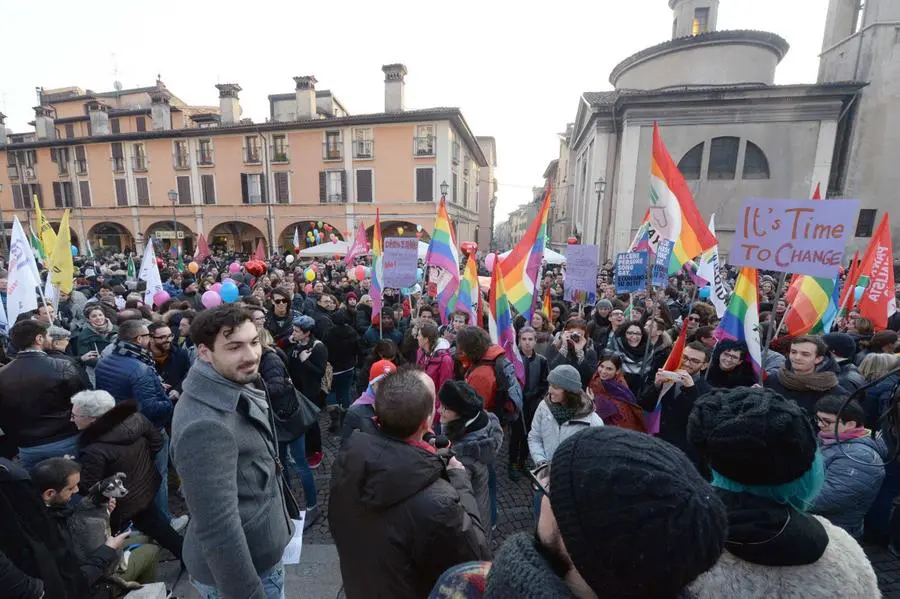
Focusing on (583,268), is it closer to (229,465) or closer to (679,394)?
(679,394)

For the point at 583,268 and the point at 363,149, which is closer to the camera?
the point at 583,268

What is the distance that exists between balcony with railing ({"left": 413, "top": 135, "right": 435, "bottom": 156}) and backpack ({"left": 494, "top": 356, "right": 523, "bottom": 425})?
24.5 m

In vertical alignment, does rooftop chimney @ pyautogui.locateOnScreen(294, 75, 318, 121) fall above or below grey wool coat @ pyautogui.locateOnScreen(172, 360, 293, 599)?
above

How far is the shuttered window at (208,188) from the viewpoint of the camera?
29797mm

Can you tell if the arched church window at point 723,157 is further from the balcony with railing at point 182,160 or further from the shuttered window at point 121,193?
the shuttered window at point 121,193

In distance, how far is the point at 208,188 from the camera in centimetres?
2997

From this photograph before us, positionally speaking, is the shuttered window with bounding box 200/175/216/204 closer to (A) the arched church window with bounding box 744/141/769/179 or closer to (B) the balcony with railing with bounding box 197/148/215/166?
(B) the balcony with railing with bounding box 197/148/215/166

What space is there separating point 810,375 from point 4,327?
27.7 feet

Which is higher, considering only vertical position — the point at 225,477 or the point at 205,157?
the point at 205,157

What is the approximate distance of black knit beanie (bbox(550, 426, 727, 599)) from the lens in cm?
67

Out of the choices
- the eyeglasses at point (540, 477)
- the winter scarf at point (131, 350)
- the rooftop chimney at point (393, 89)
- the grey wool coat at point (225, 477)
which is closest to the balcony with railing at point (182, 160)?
the rooftop chimney at point (393, 89)

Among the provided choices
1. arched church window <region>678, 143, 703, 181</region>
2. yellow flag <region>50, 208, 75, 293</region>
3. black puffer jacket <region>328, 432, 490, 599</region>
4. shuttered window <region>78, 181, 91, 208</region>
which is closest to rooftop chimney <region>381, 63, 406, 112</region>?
arched church window <region>678, 143, 703, 181</region>

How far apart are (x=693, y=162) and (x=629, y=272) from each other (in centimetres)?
1588

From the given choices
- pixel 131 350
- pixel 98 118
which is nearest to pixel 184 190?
pixel 98 118
